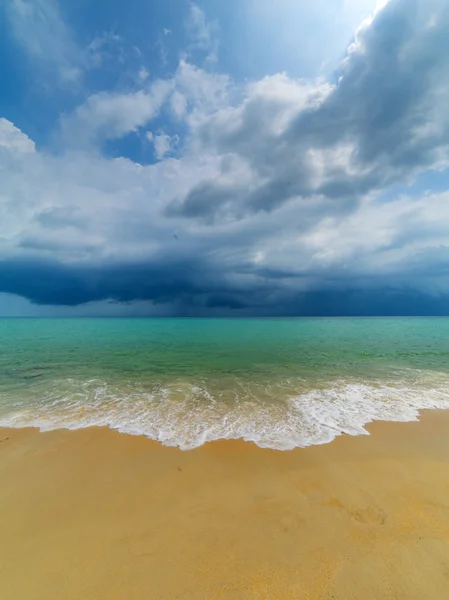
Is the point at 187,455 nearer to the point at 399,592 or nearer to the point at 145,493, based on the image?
the point at 145,493

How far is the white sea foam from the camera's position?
28.7 ft

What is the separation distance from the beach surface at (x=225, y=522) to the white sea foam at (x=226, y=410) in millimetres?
1091

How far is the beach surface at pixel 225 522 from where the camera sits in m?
3.67

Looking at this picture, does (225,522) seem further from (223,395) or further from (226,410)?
(223,395)

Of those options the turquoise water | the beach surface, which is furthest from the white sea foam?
the beach surface

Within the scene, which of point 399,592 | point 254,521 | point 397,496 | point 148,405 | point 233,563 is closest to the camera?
point 399,592

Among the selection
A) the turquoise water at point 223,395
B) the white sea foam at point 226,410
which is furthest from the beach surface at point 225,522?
the turquoise water at point 223,395

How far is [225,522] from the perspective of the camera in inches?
187

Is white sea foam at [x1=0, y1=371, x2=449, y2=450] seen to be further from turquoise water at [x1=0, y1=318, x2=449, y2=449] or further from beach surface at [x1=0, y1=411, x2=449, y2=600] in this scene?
beach surface at [x1=0, y1=411, x2=449, y2=600]

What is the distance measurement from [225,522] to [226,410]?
6088 mm

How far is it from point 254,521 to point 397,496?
131 inches

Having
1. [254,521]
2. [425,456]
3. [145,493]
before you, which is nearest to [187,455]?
[145,493]

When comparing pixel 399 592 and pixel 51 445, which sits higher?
pixel 399 592

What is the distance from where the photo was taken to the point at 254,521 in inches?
188
